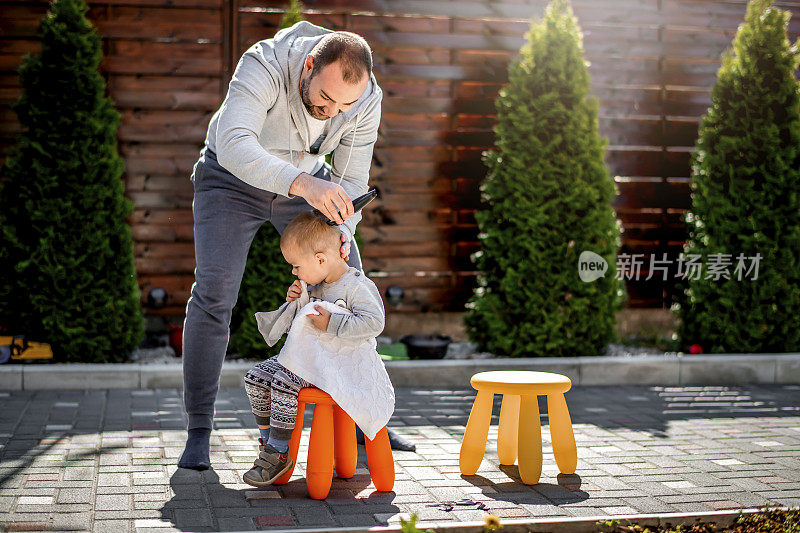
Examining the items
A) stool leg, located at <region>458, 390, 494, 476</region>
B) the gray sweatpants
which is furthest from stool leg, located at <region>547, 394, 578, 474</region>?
the gray sweatpants

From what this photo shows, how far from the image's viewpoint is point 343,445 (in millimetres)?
3527

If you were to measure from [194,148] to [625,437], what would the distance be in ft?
14.3

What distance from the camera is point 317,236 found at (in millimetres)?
3322

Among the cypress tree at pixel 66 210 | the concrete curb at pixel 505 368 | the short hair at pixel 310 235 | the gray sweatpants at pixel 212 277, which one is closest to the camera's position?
the short hair at pixel 310 235

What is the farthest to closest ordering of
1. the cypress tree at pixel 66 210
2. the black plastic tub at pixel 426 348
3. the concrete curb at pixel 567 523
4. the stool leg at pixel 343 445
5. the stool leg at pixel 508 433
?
the black plastic tub at pixel 426 348, the cypress tree at pixel 66 210, the stool leg at pixel 508 433, the stool leg at pixel 343 445, the concrete curb at pixel 567 523

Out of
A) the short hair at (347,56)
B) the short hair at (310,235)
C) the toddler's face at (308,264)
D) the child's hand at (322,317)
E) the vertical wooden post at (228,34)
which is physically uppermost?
the vertical wooden post at (228,34)

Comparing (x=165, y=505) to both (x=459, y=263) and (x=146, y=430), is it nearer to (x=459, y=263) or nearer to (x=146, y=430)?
(x=146, y=430)

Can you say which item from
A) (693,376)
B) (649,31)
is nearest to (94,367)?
(693,376)

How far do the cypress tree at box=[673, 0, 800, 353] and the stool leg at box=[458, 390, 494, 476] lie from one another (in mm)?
3817

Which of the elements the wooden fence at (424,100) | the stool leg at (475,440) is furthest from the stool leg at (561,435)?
the wooden fence at (424,100)

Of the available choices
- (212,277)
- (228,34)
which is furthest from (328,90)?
(228,34)

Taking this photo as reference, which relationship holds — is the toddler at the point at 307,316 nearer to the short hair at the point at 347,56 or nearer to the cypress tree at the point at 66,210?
the short hair at the point at 347,56

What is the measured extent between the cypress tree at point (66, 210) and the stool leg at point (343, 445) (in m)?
3.09

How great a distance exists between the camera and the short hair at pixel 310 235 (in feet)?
10.9
